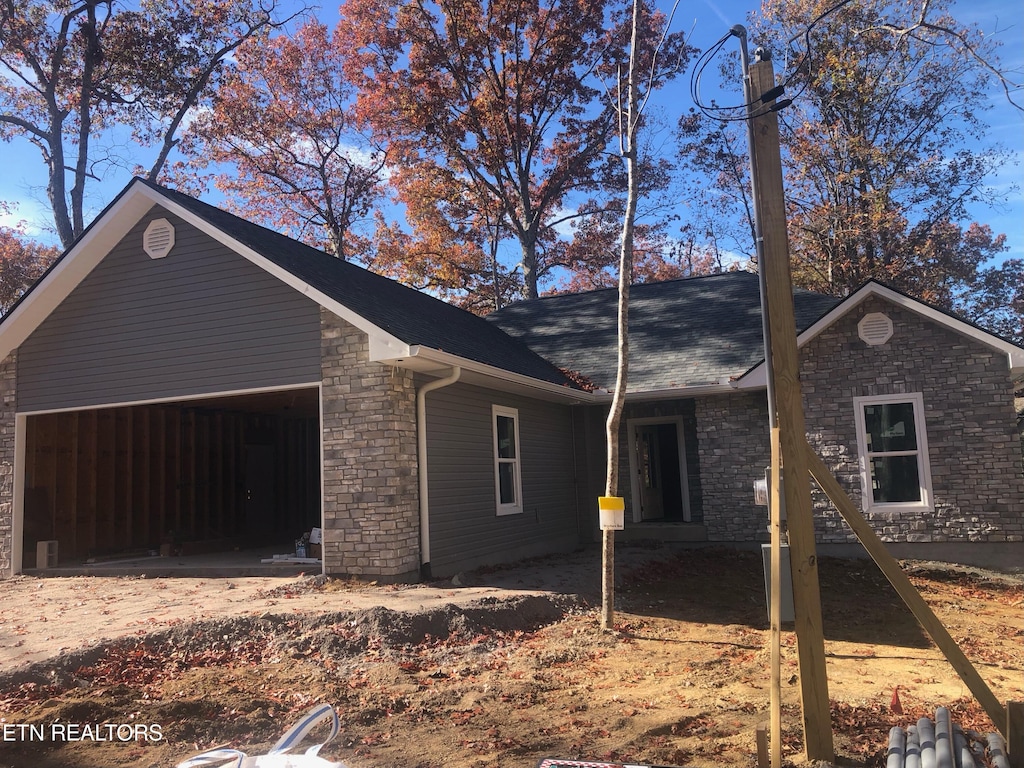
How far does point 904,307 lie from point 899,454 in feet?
7.51

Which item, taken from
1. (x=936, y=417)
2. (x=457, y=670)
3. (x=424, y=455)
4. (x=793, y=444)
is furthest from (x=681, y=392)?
(x=793, y=444)

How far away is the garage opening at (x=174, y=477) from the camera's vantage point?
1268cm

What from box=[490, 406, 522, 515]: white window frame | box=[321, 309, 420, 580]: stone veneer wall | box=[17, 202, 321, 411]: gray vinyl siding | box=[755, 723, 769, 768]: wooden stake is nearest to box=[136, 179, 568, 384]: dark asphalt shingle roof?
box=[17, 202, 321, 411]: gray vinyl siding

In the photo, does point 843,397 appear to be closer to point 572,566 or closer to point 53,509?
point 572,566

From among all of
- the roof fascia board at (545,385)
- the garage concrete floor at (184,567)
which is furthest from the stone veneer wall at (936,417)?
the garage concrete floor at (184,567)

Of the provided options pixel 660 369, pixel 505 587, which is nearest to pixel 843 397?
pixel 660 369

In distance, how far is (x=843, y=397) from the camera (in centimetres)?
1226

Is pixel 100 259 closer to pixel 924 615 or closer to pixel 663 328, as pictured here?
pixel 663 328

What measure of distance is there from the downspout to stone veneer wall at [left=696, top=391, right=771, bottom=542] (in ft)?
17.0

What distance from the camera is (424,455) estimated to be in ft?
33.4

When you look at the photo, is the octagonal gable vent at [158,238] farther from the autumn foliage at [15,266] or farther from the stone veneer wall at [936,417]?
the autumn foliage at [15,266]

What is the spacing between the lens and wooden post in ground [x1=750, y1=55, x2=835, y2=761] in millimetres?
4250

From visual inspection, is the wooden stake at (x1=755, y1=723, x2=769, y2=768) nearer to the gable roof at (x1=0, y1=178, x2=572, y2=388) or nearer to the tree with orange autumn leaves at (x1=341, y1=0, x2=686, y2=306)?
the gable roof at (x1=0, y1=178, x2=572, y2=388)

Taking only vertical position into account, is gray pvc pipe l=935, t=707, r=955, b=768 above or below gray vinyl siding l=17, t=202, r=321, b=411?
below
